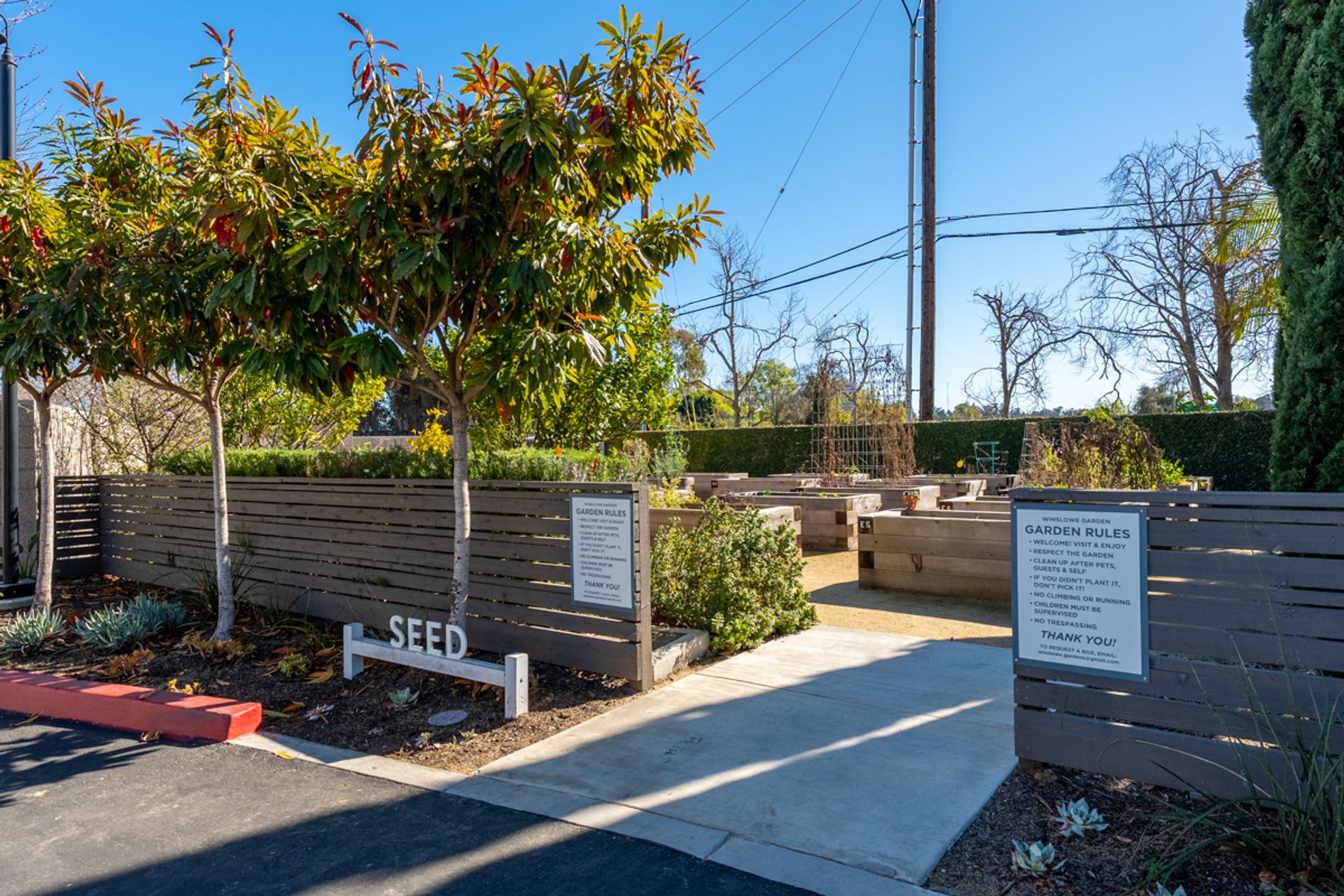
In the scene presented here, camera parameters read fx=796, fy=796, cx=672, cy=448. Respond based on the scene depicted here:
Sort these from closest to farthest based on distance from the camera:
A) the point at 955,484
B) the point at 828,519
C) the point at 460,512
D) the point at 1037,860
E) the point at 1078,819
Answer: the point at 1037,860 < the point at 1078,819 < the point at 460,512 < the point at 828,519 < the point at 955,484

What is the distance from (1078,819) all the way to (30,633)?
7.71 m

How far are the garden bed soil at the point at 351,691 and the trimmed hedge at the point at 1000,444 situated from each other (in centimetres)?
1261

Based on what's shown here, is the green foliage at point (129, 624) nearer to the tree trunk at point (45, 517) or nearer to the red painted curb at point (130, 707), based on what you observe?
the red painted curb at point (130, 707)

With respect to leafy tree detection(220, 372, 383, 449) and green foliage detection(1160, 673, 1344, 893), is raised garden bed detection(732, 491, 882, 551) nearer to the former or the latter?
leafy tree detection(220, 372, 383, 449)

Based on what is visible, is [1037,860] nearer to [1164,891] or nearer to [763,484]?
[1164,891]

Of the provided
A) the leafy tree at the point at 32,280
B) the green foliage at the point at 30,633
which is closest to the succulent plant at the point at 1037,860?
the leafy tree at the point at 32,280

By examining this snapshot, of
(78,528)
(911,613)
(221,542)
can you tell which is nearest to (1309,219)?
(911,613)

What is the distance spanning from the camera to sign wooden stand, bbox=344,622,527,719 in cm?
475

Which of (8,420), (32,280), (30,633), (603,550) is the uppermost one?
(32,280)

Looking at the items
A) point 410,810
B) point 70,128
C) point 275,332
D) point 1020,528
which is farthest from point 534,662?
point 70,128

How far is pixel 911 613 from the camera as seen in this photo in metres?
7.49

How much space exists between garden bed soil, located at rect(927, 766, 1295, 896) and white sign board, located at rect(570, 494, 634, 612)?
2.40 m

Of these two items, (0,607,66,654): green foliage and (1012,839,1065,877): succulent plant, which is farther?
(0,607,66,654): green foliage

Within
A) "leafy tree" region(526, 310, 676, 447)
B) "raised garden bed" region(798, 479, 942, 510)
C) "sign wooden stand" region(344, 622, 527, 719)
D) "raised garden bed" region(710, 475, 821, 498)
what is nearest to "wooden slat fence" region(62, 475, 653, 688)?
"sign wooden stand" region(344, 622, 527, 719)
